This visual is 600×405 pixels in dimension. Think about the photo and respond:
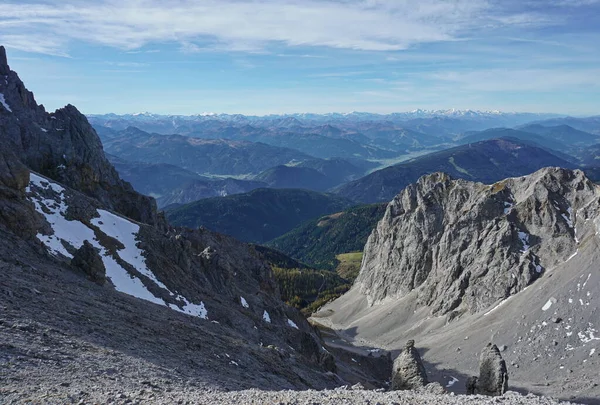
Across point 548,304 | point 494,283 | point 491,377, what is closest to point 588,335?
point 548,304

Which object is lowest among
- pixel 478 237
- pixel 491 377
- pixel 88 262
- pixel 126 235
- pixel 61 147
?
pixel 478 237

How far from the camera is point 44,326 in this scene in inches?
1051

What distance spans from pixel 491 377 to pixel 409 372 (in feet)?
23.9

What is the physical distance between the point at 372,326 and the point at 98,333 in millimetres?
112038

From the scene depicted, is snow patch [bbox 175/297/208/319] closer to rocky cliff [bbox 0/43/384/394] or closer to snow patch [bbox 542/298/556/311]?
rocky cliff [bbox 0/43/384/394]

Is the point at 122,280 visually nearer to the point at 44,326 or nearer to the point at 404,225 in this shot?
the point at 44,326

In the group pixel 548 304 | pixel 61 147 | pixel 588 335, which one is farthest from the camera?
Answer: pixel 548 304

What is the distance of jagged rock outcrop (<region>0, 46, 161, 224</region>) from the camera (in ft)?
248

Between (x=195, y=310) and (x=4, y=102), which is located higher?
(x=4, y=102)

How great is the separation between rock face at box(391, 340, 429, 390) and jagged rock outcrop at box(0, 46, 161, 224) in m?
54.1

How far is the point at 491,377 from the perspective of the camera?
141 feet

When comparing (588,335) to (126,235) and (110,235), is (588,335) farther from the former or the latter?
(110,235)

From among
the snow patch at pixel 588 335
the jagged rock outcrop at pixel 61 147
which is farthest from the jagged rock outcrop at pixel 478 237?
the jagged rock outcrop at pixel 61 147

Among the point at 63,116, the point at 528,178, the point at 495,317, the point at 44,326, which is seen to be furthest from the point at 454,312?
the point at 44,326
